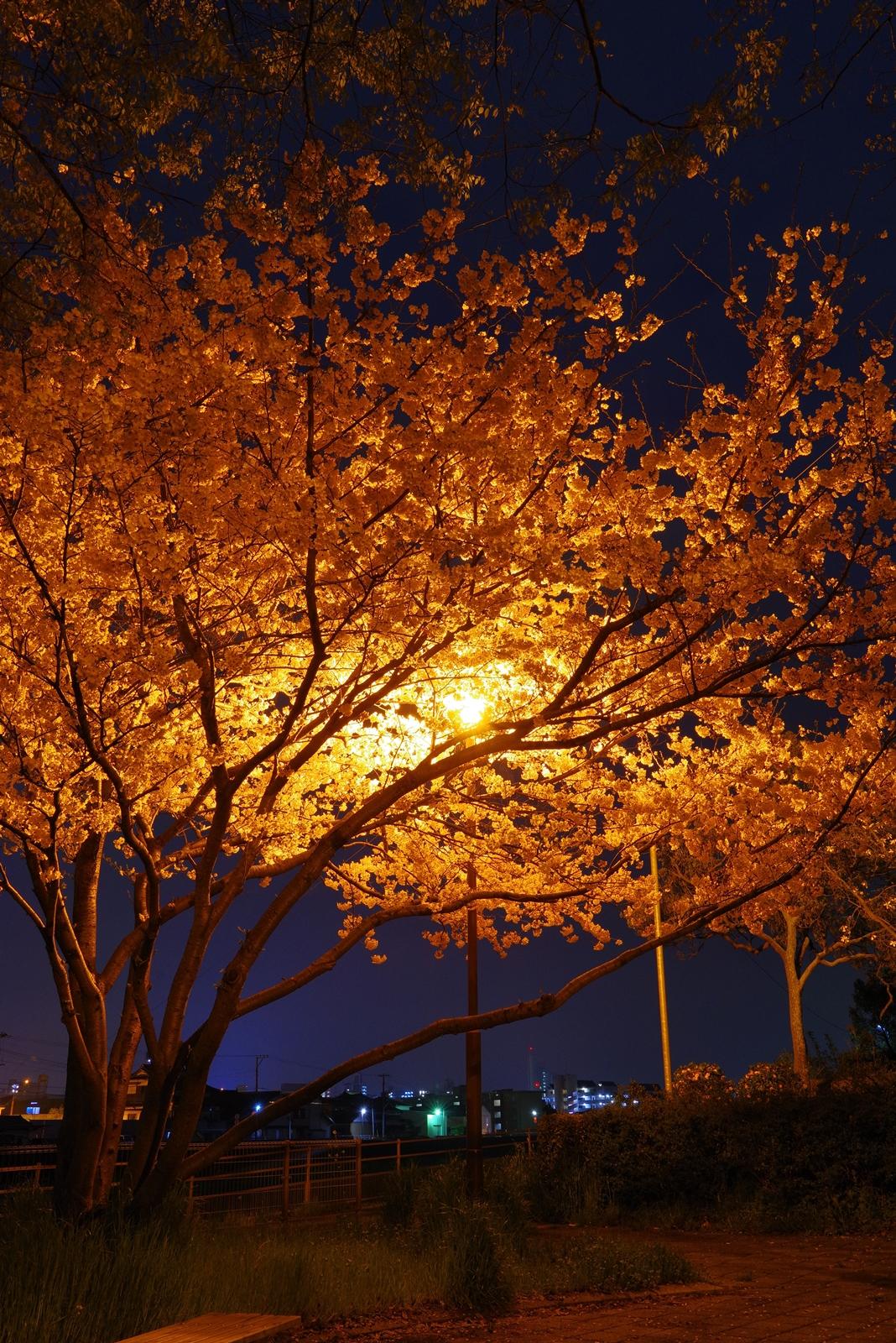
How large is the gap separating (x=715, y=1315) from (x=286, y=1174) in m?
8.19

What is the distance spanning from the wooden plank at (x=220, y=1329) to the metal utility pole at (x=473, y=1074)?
5295 millimetres

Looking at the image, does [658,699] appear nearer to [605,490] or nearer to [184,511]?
[605,490]

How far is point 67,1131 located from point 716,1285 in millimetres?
5263

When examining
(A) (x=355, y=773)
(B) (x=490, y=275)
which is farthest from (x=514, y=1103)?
(B) (x=490, y=275)

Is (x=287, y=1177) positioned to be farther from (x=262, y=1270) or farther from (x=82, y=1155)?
(x=262, y=1270)

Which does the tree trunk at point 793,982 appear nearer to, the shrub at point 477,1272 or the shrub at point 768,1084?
the shrub at point 768,1084

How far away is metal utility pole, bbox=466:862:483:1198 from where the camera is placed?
1054 cm

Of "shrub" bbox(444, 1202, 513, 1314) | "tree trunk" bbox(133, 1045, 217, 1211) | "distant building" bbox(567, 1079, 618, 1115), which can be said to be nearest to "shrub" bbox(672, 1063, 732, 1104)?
"shrub" bbox(444, 1202, 513, 1314)

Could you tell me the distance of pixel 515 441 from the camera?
717 cm

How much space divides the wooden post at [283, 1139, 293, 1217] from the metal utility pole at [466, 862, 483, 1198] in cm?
338

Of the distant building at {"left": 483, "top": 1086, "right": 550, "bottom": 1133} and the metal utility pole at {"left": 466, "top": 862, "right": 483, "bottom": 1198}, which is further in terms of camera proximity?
the distant building at {"left": 483, "top": 1086, "right": 550, "bottom": 1133}

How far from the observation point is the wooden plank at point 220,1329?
456 centimetres

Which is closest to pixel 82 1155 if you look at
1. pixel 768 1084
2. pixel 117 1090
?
pixel 117 1090

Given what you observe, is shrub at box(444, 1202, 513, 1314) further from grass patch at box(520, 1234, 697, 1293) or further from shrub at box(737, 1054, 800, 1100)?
shrub at box(737, 1054, 800, 1100)
